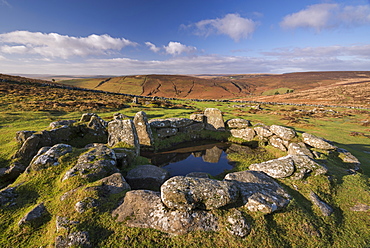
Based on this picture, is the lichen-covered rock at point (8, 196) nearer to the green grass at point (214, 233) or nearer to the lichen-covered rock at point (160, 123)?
the green grass at point (214, 233)

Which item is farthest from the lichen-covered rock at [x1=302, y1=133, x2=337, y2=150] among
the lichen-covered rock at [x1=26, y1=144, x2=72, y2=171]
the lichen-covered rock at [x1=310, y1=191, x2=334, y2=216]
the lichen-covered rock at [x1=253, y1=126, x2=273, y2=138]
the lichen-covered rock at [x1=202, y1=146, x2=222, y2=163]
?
the lichen-covered rock at [x1=26, y1=144, x2=72, y2=171]

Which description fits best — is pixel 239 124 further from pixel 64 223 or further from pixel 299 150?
pixel 64 223

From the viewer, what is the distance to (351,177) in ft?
29.4

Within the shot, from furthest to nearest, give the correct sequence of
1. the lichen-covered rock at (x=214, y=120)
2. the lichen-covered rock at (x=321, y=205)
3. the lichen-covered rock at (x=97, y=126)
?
the lichen-covered rock at (x=214, y=120), the lichen-covered rock at (x=97, y=126), the lichen-covered rock at (x=321, y=205)

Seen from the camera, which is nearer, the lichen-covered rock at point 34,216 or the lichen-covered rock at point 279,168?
the lichen-covered rock at point 34,216

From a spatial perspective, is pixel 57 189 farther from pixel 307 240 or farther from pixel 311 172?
pixel 311 172

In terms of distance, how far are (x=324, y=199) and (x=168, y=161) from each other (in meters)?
9.86

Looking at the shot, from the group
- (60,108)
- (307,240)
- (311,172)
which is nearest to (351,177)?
(311,172)

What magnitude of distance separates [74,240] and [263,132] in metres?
16.2

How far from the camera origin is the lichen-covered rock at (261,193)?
601 cm

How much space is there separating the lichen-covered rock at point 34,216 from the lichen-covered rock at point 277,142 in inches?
637

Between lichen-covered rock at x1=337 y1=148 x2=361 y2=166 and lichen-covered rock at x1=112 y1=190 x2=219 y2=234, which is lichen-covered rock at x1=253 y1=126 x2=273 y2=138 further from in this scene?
lichen-covered rock at x1=112 y1=190 x2=219 y2=234

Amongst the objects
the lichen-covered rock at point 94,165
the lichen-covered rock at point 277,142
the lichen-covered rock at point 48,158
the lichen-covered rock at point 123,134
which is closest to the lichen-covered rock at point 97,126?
the lichen-covered rock at point 123,134

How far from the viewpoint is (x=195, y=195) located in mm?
5707
